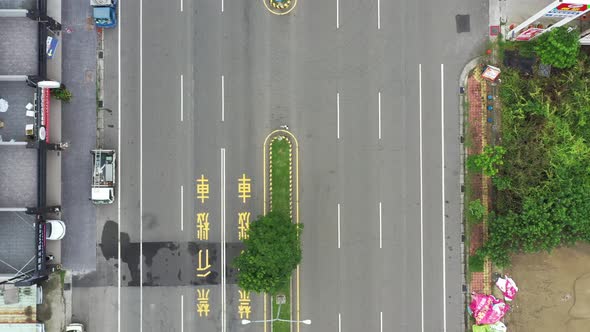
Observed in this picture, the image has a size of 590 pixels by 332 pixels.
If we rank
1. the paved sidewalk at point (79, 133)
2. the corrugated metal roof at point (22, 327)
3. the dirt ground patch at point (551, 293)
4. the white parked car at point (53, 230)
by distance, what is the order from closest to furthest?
the white parked car at point (53, 230), the corrugated metal roof at point (22, 327), the paved sidewalk at point (79, 133), the dirt ground patch at point (551, 293)

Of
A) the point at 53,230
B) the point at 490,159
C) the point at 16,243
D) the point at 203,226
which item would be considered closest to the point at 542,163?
the point at 490,159

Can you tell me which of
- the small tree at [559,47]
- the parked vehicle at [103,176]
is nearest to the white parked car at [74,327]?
the parked vehicle at [103,176]

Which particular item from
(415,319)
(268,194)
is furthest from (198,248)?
(415,319)

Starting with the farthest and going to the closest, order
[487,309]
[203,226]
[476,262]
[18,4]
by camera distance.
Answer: [203,226] < [476,262] < [487,309] < [18,4]

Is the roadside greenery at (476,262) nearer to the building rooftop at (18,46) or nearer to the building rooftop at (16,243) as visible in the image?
the building rooftop at (16,243)

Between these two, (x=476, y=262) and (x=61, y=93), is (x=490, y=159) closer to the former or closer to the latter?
(x=476, y=262)

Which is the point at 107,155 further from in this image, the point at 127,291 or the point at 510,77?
the point at 510,77
